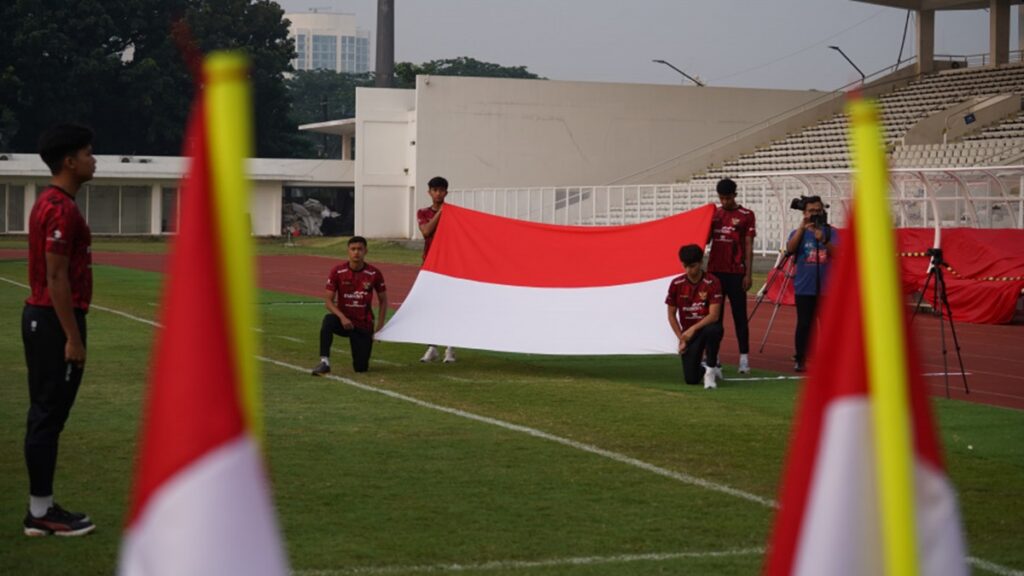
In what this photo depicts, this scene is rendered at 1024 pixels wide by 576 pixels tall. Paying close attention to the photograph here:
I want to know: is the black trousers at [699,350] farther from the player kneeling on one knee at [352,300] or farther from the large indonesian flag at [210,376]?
the large indonesian flag at [210,376]

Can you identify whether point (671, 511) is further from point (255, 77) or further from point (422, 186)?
point (255, 77)

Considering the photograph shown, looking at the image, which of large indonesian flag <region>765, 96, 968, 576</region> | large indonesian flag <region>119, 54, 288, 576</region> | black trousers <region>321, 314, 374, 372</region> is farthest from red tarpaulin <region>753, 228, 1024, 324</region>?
large indonesian flag <region>119, 54, 288, 576</region>

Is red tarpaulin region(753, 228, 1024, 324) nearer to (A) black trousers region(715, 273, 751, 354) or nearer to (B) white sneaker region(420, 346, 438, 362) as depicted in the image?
(A) black trousers region(715, 273, 751, 354)

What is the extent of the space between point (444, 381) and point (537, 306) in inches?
62.9

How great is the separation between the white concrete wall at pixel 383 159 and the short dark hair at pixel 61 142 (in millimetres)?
50445

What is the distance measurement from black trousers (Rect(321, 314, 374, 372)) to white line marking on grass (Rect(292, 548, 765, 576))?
285 inches

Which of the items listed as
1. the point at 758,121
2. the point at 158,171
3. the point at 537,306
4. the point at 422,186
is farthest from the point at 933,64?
the point at 537,306

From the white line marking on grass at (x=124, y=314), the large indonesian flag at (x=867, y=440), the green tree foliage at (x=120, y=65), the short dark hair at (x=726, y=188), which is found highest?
the green tree foliage at (x=120, y=65)

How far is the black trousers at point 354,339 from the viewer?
13656mm

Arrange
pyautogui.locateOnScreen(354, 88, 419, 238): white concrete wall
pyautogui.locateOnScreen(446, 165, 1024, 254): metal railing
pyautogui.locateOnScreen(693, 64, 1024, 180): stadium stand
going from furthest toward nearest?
1. pyautogui.locateOnScreen(354, 88, 419, 238): white concrete wall
2. pyautogui.locateOnScreen(693, 64, 1024, 180): stadium stand
3. pyautogui.locateOnScreen(446, 165, 1024, 254): metal railing

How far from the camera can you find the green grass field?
6758mm

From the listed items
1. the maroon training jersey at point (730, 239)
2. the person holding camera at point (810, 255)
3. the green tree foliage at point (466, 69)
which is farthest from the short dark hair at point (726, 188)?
the green tree foliage at point (466, 69)

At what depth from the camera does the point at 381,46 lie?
60.1 metres

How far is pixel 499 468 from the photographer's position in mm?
8930
